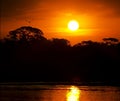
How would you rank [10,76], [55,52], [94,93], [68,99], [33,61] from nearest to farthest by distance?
[68,99]
[94,93]
[10,76]
[33,61]
[55,52]

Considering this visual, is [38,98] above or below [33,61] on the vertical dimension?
below

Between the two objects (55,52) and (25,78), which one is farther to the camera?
(55,52)

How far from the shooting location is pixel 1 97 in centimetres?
3800

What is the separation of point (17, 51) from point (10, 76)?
39.1 ft

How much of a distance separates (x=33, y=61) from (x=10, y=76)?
8.62 metres

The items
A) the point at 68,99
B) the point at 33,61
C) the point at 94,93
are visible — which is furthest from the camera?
the point at 33,61

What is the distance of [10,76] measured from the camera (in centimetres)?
6519

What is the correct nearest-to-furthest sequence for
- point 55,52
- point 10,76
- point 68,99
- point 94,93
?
point 68,99
point 94,93
point 10,76
point 55,52

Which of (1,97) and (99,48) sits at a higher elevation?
(99,48)

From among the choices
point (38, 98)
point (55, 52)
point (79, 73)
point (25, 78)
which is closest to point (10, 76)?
point (25, 78)

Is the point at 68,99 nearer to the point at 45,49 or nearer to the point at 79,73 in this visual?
the point at 79,73

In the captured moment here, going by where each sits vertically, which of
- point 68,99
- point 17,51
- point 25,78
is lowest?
point 68,99

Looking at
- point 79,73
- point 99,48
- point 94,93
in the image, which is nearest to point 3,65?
point 79,73

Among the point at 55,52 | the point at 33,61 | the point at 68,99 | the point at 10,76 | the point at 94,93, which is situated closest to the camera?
the point at 68,99
